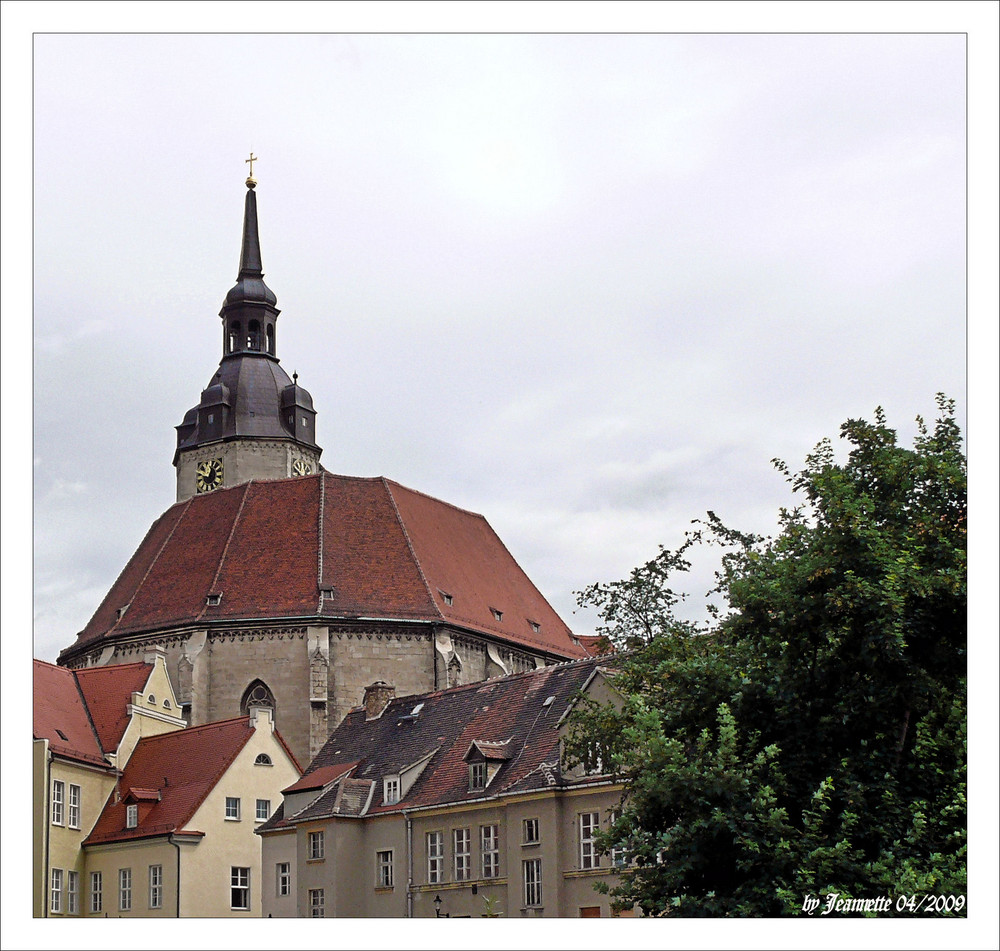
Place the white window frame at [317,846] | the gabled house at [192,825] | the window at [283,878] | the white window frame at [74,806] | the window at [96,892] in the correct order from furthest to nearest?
the white window frame at [74,806] → the window at [96,892] → the gabled house at [192,825] → the window at [283,878] → the white window frame at [317,846]

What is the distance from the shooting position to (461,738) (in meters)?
36.5

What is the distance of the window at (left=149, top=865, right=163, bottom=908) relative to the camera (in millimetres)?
37531

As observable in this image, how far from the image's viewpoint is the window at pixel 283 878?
3681 centimetres

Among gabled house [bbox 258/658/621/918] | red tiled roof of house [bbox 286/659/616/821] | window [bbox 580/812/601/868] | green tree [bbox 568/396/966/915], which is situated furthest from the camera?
red tiled roof of house [bbox 286/659/616/821]

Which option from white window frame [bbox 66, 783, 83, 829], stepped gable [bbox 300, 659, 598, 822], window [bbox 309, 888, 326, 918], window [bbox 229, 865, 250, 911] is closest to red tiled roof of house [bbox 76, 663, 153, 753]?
white window frame [bbox 66, 783, 83, 829]

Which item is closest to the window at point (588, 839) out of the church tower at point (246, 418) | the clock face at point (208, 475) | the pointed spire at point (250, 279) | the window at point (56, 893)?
the window at point (56, 893)

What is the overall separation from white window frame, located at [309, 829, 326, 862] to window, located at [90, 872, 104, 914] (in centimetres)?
575

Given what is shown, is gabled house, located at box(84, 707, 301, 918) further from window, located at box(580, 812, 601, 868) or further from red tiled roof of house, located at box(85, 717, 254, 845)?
window, located at box(580, 812, 601, 868)

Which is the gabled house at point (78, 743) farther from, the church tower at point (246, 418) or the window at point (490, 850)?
the church tower at point (246, 418)

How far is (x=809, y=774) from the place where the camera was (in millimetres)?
19375

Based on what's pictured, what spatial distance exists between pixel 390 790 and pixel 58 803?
9.74 meters

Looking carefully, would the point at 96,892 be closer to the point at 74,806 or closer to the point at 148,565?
the point at 74,806

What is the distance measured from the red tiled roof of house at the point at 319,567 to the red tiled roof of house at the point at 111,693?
295 inches
